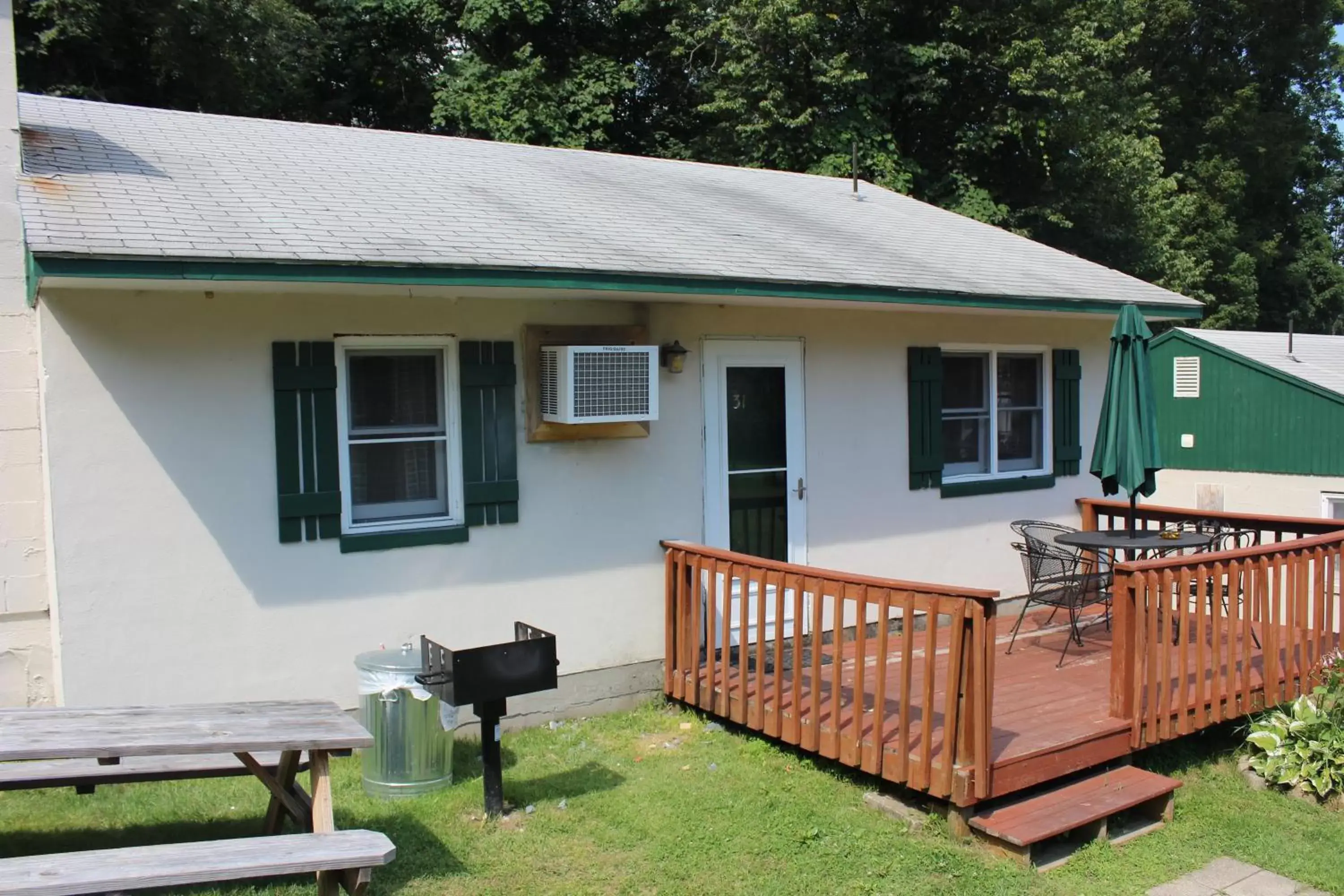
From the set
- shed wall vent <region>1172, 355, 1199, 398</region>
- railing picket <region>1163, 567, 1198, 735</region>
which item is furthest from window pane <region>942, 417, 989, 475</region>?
shed wall vent <region>1172, 355, 1199, 398</region>

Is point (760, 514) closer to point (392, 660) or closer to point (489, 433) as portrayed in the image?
point (489, 433)

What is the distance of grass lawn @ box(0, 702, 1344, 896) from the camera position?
181 inches

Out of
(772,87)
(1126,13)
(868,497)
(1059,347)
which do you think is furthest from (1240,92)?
(868,497)

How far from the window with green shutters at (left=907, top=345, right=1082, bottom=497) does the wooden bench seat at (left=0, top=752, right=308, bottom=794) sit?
5.40m

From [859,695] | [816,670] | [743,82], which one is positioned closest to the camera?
[859,695]

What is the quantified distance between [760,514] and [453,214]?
2.97 meters

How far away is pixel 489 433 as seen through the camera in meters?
6.46

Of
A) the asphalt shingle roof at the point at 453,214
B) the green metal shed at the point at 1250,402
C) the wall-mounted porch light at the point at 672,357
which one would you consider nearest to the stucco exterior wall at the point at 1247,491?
the green metal shed at the point at 1250,402

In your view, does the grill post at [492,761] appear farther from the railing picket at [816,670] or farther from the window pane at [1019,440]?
the window pane at [1019,440]

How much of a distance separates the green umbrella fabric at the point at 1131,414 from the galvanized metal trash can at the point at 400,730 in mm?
4691

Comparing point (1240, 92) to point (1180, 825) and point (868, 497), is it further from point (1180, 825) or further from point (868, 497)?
point (1180, 825)

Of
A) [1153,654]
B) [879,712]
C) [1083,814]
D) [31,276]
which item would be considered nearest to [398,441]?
[31,276]

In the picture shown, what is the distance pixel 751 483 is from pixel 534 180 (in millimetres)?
2933

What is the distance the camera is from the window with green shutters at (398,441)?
5910 millimetres
